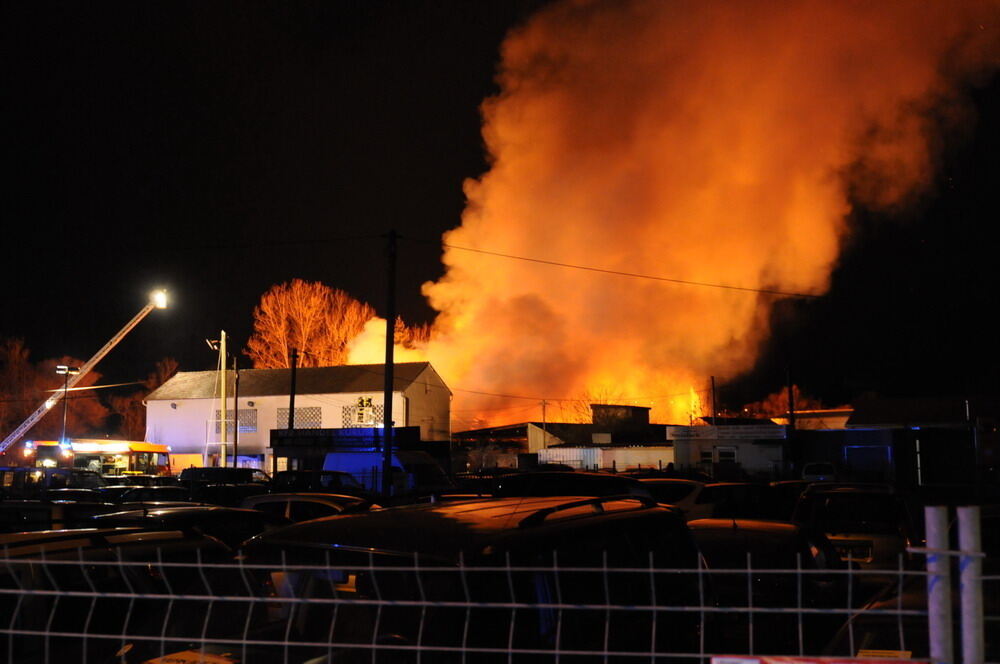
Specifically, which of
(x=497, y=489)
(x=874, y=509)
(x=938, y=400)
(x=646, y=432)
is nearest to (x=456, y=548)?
(x=874, y=509)

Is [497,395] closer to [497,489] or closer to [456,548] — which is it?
[497,489]

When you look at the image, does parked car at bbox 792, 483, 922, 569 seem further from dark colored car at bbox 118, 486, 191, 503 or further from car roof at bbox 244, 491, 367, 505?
dark colored car at bbox 118, 486, 191, 503

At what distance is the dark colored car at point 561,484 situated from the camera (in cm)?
A: 1456

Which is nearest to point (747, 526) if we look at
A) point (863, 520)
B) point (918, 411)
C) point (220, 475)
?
point (863, 520)

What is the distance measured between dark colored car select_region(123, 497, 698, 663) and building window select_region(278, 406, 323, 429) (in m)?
53.2

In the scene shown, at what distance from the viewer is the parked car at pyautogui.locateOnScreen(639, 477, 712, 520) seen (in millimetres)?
16562

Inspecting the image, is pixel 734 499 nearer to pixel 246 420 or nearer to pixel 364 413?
pixel 364 413

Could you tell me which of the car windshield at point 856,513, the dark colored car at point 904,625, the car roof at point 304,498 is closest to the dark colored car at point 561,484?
the car roof at point 304,498

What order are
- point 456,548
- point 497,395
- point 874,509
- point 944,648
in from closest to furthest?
point 944,648, point 456,548, point 874,509, point 497,395

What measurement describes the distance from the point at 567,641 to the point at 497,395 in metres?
61.2

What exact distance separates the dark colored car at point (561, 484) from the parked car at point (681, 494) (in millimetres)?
2034

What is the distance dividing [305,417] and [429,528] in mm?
54914

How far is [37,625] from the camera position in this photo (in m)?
4.77

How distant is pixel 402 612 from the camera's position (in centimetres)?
363
